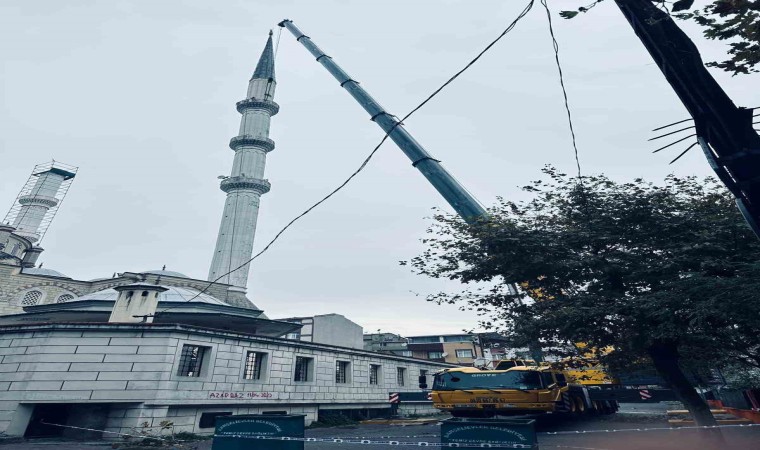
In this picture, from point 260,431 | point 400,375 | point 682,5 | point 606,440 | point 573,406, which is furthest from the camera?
point 400,375

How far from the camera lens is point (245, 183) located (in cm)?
4862

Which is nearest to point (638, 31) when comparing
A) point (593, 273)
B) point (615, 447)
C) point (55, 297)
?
point (593, 273)

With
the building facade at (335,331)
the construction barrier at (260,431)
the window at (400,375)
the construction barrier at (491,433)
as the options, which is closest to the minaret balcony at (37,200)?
the building facade at (335,331)

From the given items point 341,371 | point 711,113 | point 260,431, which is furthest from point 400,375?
point 711,113

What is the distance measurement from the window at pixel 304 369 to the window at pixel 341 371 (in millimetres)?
1924

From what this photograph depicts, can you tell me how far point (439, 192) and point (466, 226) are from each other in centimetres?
407

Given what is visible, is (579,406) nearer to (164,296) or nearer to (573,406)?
(573,406)

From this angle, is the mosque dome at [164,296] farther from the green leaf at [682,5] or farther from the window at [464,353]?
the window at [464,353]

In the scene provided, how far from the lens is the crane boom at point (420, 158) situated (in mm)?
14766

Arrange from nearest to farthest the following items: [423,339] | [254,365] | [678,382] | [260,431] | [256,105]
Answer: [260,431], [678,382], [254,365], [256,105], [423,339]

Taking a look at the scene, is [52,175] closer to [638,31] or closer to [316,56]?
[316,56]

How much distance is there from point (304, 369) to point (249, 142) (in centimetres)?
3977

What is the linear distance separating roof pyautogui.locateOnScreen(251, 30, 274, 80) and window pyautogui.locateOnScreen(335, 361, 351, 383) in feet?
163

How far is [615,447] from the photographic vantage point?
9.06m
